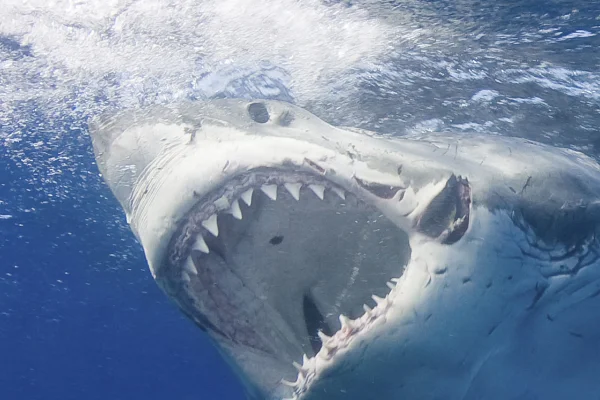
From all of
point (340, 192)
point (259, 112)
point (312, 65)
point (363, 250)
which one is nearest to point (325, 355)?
point (340, 192)

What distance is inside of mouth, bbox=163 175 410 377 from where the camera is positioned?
9.63 feet

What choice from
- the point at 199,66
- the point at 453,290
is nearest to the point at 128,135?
the point at 453,290

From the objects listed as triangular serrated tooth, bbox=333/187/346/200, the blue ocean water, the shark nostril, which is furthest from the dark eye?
the blue ocean water

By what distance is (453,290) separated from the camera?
2.40 metres

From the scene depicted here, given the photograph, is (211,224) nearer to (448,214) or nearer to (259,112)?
(259,112)

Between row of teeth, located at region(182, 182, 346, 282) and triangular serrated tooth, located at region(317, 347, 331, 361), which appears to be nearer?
triangular serrated tooth, located at region(317, 347, 331, 361)

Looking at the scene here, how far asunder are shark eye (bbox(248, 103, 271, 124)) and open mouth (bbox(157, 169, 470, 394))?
1.32ft

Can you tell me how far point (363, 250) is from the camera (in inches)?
130

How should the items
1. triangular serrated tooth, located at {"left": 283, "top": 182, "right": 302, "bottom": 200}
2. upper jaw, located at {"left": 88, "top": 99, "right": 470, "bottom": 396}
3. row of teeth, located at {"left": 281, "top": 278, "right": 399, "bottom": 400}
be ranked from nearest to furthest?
row of teeth, located at {"left": 281, "top": 278, "right": 399, "bottom": 400}
upper jaw, located at {"left": 88, "top": 99, "right": 470, "bottom": 396}
triangular serrated tooth, located at {"left": 283, "top": 182, "right": 302, "bottom": 200}

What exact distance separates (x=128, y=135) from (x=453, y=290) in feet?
6.18

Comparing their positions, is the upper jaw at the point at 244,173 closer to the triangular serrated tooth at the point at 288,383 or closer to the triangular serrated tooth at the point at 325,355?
the triangular serrated tooth at the point at 288,383

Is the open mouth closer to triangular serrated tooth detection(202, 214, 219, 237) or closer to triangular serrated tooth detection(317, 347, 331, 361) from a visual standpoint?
triangular serrated tooth detection(202, 214, 219, 237)

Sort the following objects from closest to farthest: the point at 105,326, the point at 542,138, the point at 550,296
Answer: the point at 550,296 → the point at 542,138 → the point at 105,326

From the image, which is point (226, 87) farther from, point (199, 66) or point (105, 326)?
point (105, 326)
